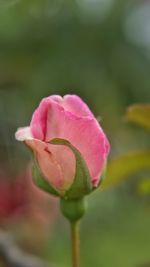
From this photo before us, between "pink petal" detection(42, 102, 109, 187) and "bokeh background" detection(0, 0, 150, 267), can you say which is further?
"bokeh background" detection(0, 0, 150, 267)

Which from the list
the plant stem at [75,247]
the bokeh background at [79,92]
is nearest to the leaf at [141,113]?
the plant stem at [75,247]

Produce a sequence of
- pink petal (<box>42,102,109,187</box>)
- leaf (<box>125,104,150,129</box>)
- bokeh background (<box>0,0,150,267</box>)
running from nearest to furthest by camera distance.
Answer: pink petal (<box>42,102,109,187</box>) < leaf (<box>125,104,150,129</box>) < bokeh background (<box>0,0,150,267</box>)

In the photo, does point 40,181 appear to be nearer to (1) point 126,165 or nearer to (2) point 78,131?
(2) point 78,131

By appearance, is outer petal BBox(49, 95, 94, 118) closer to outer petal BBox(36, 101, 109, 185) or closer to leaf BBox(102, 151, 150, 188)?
outer petal BBox(36, 101, 109, 185)

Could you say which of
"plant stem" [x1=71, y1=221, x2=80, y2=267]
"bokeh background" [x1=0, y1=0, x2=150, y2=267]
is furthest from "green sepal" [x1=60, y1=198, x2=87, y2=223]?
"bokeh background" [x1=0, y1=0, x2=150, y2=267]

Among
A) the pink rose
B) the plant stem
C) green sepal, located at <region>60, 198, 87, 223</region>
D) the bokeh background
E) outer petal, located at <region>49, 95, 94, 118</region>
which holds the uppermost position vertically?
outer petal, located at <region>49, 95, 94, 118</region>

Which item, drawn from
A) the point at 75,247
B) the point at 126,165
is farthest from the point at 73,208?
the point at 126,165

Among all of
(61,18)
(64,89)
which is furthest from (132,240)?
(61,18)
